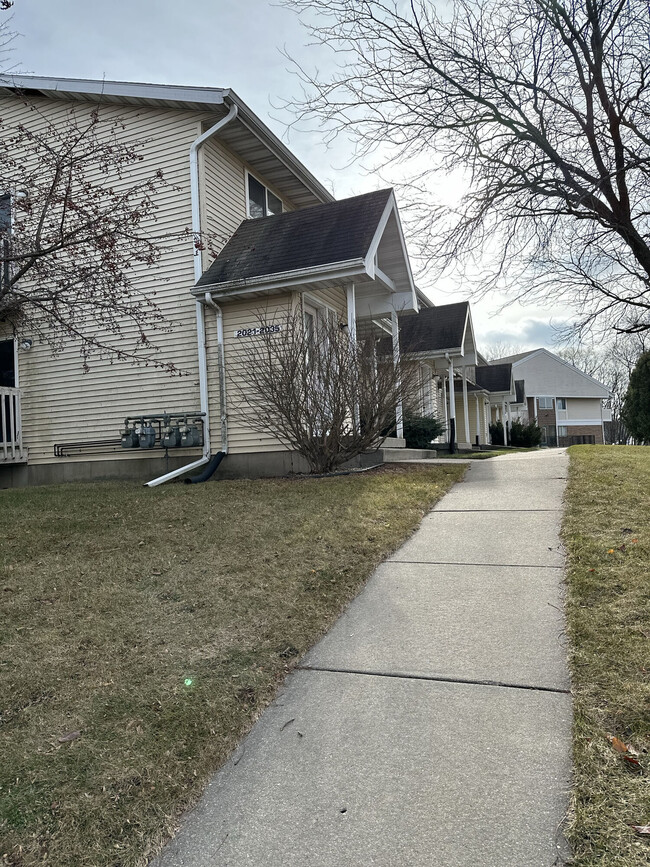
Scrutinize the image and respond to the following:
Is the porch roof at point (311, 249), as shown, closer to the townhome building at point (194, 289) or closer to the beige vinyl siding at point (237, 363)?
the townhome building at point (194, 289)

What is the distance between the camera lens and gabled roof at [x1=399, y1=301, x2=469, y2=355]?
17.4 metres

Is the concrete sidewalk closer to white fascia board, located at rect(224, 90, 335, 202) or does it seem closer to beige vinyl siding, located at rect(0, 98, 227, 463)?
beige vinyl siding, located at rect(0, 98, 227, 463)

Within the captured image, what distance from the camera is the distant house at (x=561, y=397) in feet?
162

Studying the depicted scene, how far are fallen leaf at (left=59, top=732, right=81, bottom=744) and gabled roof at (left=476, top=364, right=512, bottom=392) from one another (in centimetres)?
2858

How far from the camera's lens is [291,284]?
962cm

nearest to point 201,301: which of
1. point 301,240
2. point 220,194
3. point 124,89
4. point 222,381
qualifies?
point 222,381

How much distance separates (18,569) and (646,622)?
436 cm

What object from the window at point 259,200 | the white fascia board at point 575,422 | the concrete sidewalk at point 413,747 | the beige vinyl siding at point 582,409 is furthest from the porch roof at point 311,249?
the beige vinyl siding at point 582,409

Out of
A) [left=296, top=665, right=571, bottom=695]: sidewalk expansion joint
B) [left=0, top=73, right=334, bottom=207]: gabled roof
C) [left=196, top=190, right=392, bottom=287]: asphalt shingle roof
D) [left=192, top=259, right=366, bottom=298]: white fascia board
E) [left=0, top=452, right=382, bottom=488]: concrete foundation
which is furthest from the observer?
[left=0, top=73, right=334, bottom=207]: gabled roof

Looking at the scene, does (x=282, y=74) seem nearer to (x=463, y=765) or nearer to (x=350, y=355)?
(x=350, y=355)

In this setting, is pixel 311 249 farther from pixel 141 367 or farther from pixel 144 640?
pixel 144 640

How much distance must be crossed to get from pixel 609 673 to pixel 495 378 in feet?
94.1

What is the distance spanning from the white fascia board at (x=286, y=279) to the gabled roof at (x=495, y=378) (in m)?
21.6

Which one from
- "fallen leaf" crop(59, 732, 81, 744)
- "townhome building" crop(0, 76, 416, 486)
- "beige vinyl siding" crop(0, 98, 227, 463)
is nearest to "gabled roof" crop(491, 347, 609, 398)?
"townhome building" crop(0, 76, 416, 486)
